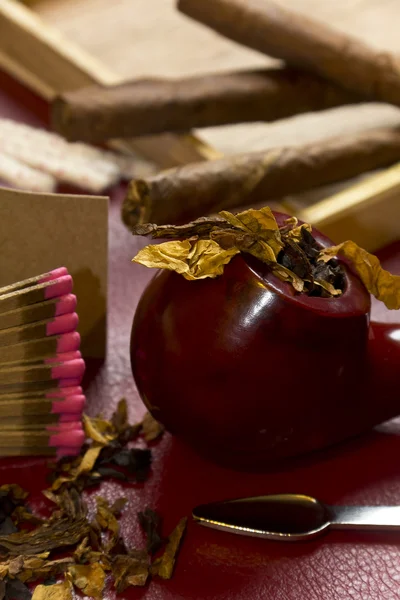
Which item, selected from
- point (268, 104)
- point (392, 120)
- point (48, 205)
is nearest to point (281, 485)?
Result: point (48, 205)

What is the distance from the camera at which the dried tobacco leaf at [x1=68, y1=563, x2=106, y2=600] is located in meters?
0.50

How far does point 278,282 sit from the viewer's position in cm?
49

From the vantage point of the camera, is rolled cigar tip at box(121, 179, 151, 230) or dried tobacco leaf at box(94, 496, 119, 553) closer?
dried tobacco leaf at box(94, 496, 119, 553)

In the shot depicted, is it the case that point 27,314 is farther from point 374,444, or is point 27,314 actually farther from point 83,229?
point 374,444

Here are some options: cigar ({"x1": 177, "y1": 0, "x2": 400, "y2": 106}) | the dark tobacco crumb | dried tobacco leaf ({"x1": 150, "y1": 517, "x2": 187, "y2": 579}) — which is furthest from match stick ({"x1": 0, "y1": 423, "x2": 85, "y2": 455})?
cigar ({"x1": 177, "y1": 0, "x2": 400, "y2": 106})

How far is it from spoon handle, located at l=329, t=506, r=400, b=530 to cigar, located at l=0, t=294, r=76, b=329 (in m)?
0.24

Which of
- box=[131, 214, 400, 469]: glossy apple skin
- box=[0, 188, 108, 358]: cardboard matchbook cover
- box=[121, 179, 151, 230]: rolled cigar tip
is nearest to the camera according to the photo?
box=[131, 214, 400, 469]: glossy apple skin

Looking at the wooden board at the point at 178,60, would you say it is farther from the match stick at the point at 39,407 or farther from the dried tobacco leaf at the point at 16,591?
the dried tobacco leaf at the point at 16,591

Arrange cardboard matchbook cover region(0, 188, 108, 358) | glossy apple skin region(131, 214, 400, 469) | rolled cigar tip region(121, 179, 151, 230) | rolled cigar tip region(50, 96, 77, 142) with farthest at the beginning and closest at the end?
rolled cigar tip region(50, 96, 77, 142) → rolled cigar tip region(121, 179, 151, 230) → cardboard matchbook cover region(0, 188, 108, 358) → glossy apple skin region(131, 214, 400, 469)

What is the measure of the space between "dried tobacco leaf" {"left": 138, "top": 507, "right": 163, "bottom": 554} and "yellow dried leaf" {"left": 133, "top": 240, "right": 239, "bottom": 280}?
0.60 ft

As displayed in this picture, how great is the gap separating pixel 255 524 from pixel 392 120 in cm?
73

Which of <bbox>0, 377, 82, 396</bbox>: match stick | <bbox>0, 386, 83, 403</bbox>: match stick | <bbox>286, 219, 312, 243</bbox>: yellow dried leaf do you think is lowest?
<bbox>0, 386, 83, 403</bbox>: match stick

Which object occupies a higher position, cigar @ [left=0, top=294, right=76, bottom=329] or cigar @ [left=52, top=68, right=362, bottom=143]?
cigar @ [left=0, top=294, right=76, bottom=329]

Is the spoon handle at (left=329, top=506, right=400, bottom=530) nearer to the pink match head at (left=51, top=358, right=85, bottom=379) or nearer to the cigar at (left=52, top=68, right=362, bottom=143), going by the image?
the pink match head at (left=51, top=358, right=85, bottom=379)
